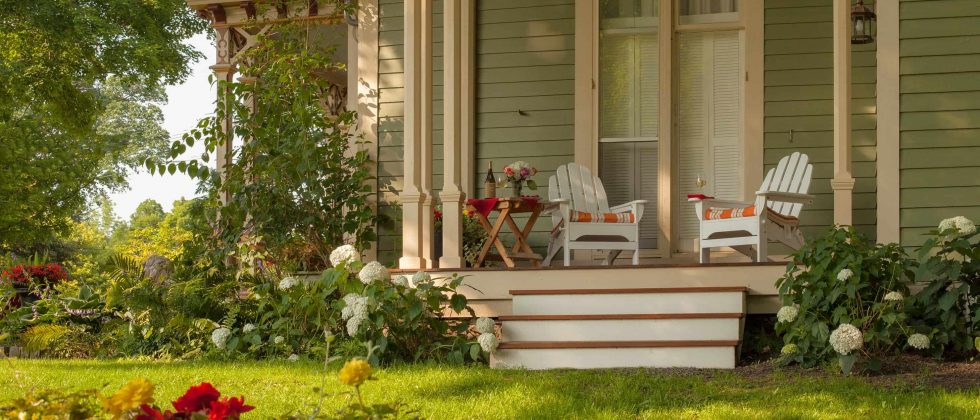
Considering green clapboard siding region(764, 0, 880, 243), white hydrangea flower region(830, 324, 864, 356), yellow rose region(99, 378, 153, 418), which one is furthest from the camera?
green clapboard siding region(764, 0, 880, 243)

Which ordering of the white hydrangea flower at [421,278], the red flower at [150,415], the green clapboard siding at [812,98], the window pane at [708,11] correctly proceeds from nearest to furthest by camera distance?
the red flower at [150,415], the white hydrangea flower at [421,278], the green clapboard siding at [812,98], the window pane at [708,11]

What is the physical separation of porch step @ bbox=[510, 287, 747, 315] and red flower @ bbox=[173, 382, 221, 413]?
4.24 meters

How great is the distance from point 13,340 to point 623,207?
4.06m

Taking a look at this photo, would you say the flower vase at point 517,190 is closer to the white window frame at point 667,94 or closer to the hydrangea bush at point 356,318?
the white window frame at point 667,94

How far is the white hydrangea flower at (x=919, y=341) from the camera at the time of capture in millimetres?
5168

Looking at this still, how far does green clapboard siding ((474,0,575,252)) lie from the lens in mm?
7910

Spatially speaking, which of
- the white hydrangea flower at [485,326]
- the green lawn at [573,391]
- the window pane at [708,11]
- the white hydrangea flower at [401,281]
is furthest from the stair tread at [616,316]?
the window pane at [708,11]

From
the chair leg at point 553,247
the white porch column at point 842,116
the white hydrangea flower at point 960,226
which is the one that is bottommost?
the chair leg at point 553,247

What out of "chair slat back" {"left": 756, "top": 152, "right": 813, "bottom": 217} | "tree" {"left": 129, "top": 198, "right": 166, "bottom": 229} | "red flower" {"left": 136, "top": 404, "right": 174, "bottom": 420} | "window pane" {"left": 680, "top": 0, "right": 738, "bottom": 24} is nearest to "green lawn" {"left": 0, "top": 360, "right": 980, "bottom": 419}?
"chair slat back" {"left": 756, "top": 152, "right": 813, "bottom": 217}

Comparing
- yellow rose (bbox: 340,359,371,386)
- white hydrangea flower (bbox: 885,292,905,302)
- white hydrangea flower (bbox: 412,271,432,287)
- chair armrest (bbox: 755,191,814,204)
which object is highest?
chair armrest (bbox: 755,191,814,204)

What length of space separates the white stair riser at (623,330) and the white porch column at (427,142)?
3.90 feet

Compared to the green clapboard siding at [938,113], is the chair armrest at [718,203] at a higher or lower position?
lower

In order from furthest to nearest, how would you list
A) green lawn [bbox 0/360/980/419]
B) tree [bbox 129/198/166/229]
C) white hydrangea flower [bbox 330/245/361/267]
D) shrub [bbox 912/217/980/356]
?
tree [bbox 129/198/166/229] → white hydrangea flower [bbox 330/245/361/267] → shrub [bbox 912/217/980/356] → green lawn [bbox 0/360/980/419]

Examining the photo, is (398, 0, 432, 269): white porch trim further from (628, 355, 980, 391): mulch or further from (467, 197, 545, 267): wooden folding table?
(628, 355, 980, 391): mulch
